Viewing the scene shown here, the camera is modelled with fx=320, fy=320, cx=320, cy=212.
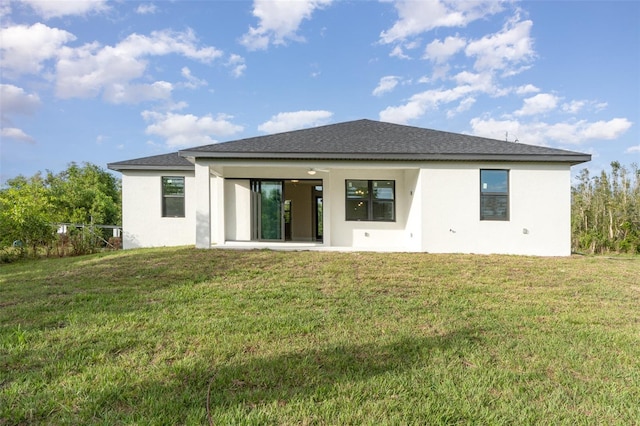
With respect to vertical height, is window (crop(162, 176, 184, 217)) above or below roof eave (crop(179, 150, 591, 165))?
below

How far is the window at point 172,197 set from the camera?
12.1 metres

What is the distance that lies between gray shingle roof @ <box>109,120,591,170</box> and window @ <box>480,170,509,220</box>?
518 mm

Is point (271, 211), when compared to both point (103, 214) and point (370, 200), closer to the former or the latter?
point (370, 200)

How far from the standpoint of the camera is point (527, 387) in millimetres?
2578

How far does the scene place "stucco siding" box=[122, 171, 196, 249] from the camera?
11930mm

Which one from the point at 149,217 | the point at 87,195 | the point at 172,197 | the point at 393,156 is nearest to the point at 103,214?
the point at 87,195

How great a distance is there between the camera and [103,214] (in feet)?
72.4

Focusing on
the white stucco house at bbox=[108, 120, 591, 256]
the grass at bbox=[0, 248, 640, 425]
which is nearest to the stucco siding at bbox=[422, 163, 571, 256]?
the white stucco house at bbox=[108, 120, 591, 256]

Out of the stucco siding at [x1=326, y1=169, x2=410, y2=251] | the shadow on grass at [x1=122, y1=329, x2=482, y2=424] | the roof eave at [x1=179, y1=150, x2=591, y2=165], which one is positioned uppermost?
the roof eave at [x1=179, y1=150, x2=591, y2=165]

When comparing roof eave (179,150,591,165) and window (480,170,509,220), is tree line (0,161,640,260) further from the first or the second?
window (480,170,509,220)

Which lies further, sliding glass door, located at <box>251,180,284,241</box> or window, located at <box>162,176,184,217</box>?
window, located at <box>162,176,184,217</box>

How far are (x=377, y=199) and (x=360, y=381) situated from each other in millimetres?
8858

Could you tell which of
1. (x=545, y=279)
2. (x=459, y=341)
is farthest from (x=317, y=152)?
(x=459, y=341)

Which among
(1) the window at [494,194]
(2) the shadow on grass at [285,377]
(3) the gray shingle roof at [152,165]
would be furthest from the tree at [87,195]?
(1) the window at [494,194]
